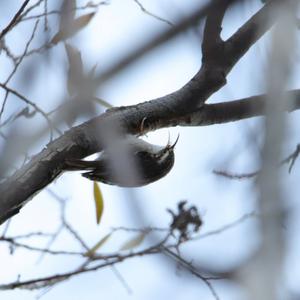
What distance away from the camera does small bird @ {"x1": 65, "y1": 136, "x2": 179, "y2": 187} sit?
4.83 ft

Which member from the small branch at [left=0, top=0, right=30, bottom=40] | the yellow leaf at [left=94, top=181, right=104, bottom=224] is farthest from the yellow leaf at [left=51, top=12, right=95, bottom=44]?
the yellow leaf at [left=94, top=181, right=104, bottom=224]

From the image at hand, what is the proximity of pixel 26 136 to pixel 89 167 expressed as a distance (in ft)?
2.86

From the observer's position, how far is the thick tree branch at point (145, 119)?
124 cm

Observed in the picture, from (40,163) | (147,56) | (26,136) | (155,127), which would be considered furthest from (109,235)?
(147,56)

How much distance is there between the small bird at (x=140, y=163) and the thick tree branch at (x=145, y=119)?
0.04m

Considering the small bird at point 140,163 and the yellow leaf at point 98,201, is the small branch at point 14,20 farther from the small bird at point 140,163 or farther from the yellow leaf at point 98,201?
the yellow leaf at point 98,201

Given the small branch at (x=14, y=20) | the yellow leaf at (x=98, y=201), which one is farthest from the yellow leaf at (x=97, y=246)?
the small branch at (x=14, y=20)

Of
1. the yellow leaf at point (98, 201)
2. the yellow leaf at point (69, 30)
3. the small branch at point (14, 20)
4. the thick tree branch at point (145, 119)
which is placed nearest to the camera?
the yellow leaf at point (69, 30)

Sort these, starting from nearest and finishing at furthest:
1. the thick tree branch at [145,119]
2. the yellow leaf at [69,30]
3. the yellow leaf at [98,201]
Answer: the yellow leaf at [69,30], the thick tree branch at [145,119], the yellow leaf at [98,201]

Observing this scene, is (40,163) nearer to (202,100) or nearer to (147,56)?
(202,100)

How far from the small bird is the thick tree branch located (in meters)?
0.04

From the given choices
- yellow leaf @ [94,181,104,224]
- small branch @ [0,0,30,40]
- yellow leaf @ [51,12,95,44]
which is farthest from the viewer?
yellow leaf @ [94,181,104,224]

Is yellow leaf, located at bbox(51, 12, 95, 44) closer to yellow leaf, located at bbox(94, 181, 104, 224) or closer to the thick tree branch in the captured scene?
the thick tree branch

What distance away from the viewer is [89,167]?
1607mm
